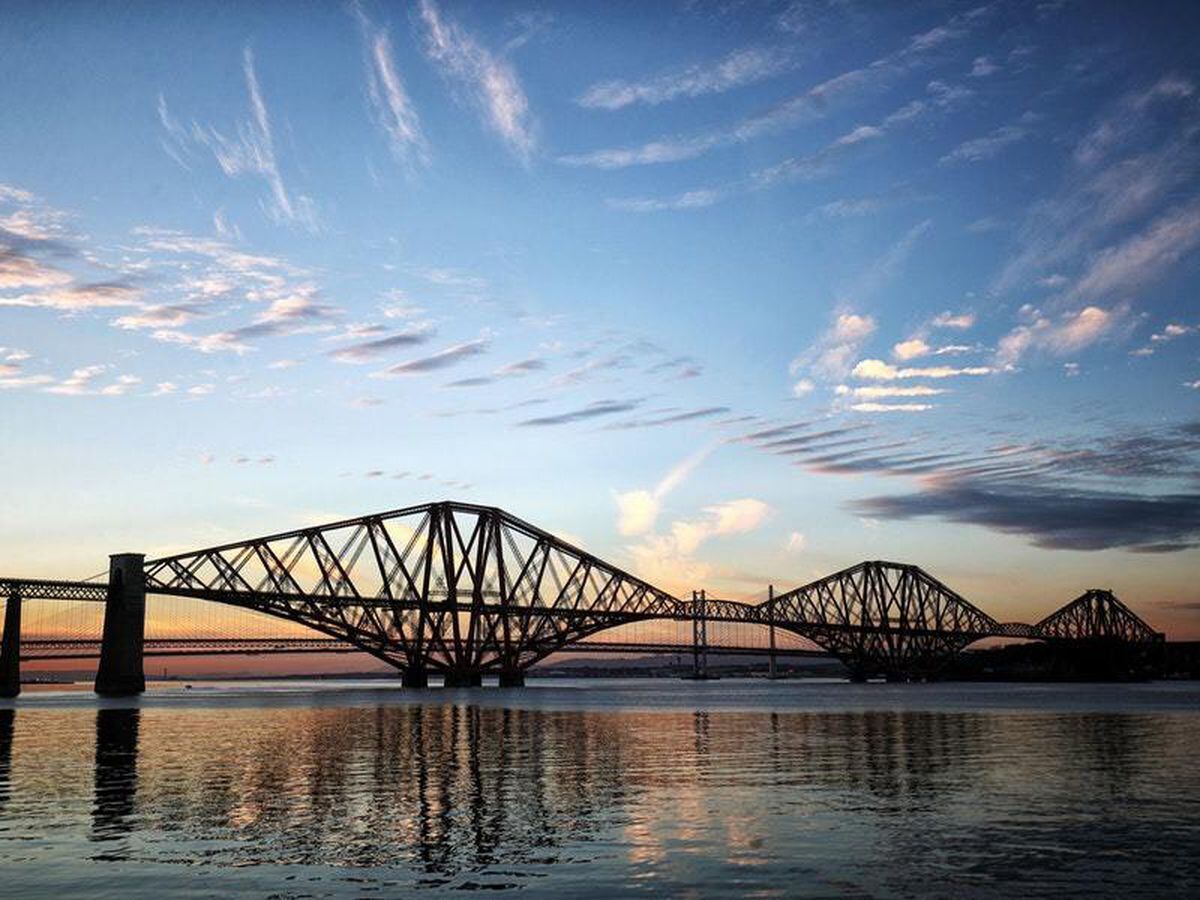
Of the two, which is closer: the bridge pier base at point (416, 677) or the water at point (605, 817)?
the water at point (605, 817)

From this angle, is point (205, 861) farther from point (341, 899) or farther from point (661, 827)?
point (661, 827)

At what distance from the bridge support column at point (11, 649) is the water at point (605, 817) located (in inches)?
2834

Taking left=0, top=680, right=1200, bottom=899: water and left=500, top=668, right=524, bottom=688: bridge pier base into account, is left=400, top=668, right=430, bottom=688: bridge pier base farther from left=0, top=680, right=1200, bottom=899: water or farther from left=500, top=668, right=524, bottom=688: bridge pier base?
left=0, top=680, right=1200, bottom=899: water

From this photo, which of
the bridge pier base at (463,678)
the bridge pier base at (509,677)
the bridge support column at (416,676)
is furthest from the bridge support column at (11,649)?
the bridge pier base at (509,677)

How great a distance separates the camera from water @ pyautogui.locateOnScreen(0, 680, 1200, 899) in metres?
19.3

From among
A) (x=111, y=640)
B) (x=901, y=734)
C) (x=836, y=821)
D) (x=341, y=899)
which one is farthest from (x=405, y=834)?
(x=111, y=640)

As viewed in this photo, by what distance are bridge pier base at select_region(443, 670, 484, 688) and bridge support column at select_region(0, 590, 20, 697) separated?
199ft

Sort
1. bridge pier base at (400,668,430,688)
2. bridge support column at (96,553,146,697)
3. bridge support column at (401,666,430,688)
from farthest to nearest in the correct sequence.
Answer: bridge pier base at (400,668,430,688)
bridge support column at (401,666,430,688)
bridge support column at (96,553,146,697)

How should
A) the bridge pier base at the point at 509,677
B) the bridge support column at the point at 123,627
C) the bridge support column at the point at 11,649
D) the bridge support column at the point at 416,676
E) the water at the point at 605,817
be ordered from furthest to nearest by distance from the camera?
the bridge pier base at the point at 509,677
the bridge support column at the point at 416,676
the bridge support column at the point at 123,627
the bridge support column at the point at 11,649
the water at the point at 605,817

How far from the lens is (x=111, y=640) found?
126 m

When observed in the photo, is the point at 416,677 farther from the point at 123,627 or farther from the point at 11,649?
the point at 11,649

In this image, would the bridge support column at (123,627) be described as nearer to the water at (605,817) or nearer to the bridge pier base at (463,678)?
the bridge pier base at (463,678)

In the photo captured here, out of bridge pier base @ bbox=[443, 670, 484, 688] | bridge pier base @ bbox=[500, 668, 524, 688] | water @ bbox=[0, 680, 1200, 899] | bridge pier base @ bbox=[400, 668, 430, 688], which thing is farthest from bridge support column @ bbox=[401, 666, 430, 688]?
water @ bbox=[0, 680, 1200, 899]

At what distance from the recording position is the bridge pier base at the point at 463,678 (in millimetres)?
167250
